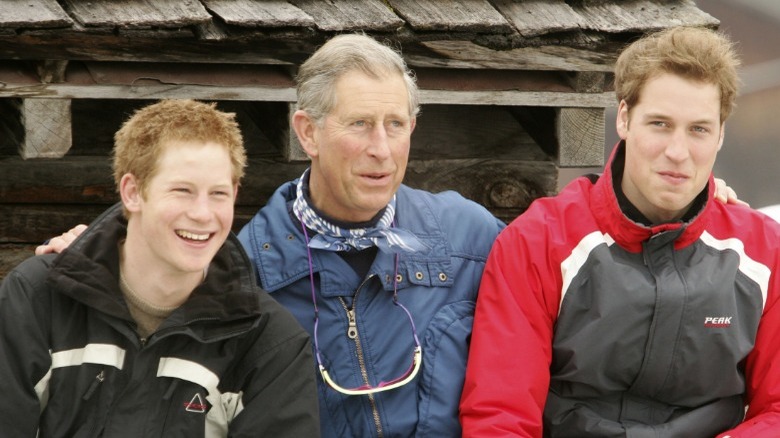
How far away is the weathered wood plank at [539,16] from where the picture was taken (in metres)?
4.80

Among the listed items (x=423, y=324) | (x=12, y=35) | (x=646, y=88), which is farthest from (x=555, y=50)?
(x=12, y=35)

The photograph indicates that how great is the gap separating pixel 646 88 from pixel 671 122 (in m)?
0.14

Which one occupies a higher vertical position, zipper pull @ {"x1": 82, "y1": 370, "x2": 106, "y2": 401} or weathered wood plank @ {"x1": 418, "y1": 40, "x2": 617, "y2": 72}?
weathered wood plank @ {"x1": 418, "y1": 40, "x2": 617, "y2": 72}

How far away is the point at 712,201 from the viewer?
4113 millimetres

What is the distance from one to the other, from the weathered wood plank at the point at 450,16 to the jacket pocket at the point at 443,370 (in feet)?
3.60

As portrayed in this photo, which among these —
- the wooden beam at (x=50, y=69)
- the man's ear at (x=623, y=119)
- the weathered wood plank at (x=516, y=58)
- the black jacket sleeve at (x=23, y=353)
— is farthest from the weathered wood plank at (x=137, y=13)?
the man's ear at (x=623, y=119)

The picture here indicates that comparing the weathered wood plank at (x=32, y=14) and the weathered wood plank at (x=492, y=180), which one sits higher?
the weathered wood plank at (x=32, y=14)

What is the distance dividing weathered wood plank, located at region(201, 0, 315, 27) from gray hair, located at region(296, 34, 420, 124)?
40 cm

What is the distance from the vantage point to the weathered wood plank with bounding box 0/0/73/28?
13.6 feet

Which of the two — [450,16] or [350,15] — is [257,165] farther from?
[450,16]

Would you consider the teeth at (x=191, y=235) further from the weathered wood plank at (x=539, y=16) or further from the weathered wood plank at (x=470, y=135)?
the weathered wood plank at (x=470, y=135)

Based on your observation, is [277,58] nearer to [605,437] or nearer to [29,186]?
[29,186]

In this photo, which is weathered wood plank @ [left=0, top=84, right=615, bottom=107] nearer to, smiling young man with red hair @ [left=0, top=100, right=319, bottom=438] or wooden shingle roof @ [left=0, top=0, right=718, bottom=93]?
wooden shingle roof @ [left=0, top=0, right=718, bottom=93]

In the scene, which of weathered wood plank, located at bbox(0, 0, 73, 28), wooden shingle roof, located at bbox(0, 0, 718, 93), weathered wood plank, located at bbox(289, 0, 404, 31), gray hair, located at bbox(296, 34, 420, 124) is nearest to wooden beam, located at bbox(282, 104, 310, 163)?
wooden shingle roof, located at bbox(0, 0, 718, 93)
